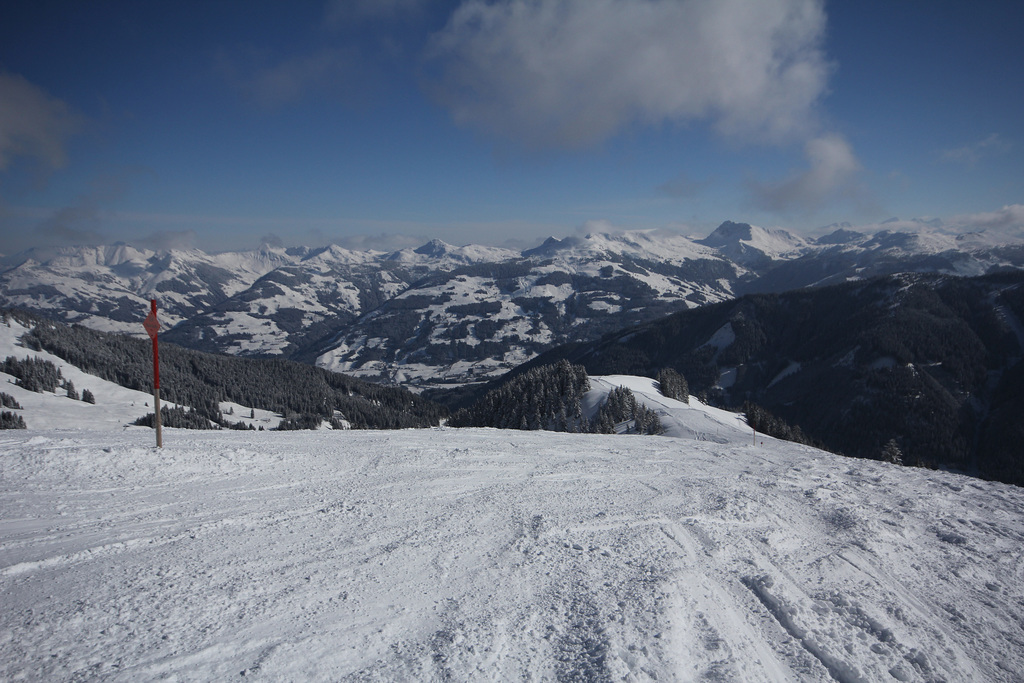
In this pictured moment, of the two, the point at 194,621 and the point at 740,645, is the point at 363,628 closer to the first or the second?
the point at 194,621

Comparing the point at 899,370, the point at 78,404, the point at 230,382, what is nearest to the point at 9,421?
the point at 78,404

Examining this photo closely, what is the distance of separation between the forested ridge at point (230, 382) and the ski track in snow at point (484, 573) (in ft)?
319

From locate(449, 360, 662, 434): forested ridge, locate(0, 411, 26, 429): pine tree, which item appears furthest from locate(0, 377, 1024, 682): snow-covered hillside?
locate(0, 411, 26, 429): pine tree

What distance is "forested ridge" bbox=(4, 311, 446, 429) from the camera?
370 feet

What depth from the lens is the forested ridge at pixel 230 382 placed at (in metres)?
113

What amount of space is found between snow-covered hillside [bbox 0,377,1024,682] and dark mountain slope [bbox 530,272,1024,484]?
121m

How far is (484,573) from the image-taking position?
812 cm

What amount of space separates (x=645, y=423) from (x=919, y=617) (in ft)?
135

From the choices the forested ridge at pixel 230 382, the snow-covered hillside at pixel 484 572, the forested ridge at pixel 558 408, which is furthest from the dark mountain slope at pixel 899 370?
the snow-covered hillside at pixel 484 572

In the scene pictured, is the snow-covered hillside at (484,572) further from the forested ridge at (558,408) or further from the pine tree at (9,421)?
the pine tree at (9,421)

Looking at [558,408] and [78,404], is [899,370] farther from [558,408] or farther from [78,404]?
[78,404]

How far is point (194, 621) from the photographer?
21.1ft

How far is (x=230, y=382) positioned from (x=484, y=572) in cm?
14289

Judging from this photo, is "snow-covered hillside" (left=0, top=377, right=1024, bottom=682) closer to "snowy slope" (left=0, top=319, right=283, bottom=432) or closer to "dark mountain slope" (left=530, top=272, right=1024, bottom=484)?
"snowy slope" (left=0, top=319, right=283, bottom=432)
